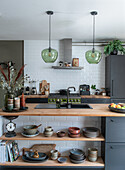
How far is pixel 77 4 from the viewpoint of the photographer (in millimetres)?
2750

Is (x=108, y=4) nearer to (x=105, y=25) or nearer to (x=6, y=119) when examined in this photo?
(x=105, y=25)

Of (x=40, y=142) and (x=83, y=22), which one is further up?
(x=83, y=22)

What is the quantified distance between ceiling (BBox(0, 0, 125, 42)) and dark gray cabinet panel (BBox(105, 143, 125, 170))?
2.22m

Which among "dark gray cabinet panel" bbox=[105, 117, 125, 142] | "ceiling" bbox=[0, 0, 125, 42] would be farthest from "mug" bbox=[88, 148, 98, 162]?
"ceiling" bbox=[0, 0, 125, 42]

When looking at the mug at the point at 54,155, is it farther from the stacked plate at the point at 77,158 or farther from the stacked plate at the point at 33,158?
the stacked plate at the point at 77,158

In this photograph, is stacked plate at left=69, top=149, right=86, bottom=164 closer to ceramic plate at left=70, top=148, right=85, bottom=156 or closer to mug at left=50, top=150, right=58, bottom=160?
ceramic plate at left=70, top=148, right=85, bottom=156

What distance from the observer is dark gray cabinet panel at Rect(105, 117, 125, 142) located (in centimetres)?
240

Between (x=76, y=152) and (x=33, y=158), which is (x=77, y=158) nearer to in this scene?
(x=76, y=152)

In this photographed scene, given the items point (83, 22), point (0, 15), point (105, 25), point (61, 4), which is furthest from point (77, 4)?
point (0, 15)

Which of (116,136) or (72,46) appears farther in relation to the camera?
(72,46)

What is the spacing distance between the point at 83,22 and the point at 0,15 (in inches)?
68.3

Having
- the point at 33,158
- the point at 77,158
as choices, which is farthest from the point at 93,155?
the point at 33,158

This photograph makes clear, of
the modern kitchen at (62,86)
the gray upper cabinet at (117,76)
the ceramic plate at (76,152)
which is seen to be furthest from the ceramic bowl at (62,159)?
the gray upper cabinet at (117,76)

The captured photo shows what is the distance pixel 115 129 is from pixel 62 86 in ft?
10.4
